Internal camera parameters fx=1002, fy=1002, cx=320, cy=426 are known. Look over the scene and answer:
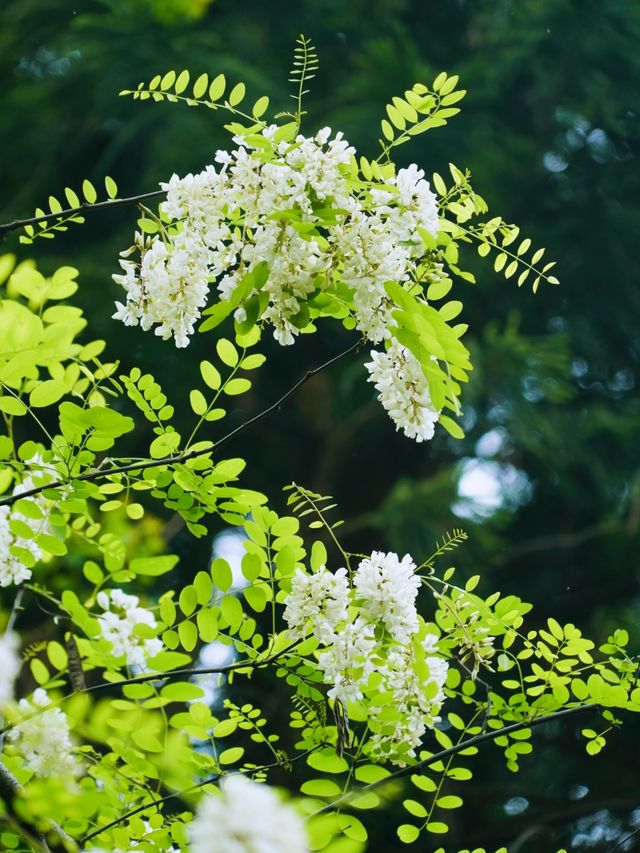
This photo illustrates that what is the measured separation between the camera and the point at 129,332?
3.58m

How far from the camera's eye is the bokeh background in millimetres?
3490

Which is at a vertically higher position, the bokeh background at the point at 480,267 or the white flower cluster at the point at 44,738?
the white flower cluster at the point at 44,738

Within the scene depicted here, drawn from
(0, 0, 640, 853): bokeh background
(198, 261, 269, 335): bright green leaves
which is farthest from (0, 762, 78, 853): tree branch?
(0, 0, 640, 853): bokeh background

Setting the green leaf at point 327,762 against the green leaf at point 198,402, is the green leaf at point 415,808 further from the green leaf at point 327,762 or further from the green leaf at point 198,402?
the green leaf at point 198,402

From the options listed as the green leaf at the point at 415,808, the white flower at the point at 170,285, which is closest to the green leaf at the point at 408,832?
the green leaf at the point at 415,808

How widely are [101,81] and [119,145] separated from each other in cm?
28

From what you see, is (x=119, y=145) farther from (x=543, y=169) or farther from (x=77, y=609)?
(x=77, y=609)

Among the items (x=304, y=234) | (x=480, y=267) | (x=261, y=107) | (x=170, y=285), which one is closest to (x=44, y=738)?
(x=170, y=285)

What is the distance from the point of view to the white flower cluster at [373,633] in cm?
99

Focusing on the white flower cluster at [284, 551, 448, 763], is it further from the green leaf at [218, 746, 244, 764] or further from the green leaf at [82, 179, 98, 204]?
the green leaf at [82, 179, 98, 204]

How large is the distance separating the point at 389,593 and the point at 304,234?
1.16ft

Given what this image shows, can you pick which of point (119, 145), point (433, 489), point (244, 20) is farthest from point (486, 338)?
point (244, 20)

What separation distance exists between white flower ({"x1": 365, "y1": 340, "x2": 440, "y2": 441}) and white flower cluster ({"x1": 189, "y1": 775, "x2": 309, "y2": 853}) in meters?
0.51

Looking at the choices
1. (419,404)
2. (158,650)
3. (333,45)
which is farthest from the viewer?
(333,45)
